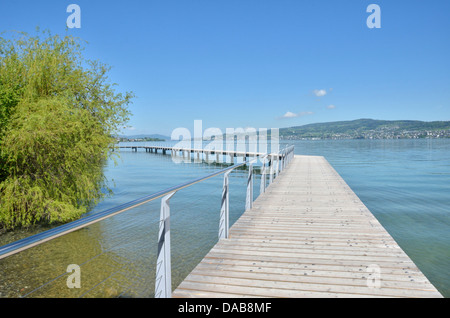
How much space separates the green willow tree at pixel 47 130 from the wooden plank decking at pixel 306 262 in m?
5.67

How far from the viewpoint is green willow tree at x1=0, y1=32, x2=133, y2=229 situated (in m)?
7.75

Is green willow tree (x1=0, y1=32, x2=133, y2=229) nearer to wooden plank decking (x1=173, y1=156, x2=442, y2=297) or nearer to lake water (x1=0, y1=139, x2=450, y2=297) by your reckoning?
lake water (x1=0, y1=139, x2=450, y2=297)

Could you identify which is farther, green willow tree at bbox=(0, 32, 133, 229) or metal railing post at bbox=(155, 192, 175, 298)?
green willow tree at bbox=(0, 32, 133, 229)

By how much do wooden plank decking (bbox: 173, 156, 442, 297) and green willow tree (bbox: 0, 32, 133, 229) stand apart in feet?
18.6

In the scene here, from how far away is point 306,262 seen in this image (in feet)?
11.8

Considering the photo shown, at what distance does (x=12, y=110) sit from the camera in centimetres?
793

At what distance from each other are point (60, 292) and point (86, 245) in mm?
2553

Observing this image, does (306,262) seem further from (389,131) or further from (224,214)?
(389,131)

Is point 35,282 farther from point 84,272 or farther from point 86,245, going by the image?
point 86,245

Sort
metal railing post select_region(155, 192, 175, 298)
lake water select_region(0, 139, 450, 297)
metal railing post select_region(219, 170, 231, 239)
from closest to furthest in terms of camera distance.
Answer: metal railing post select_region(155, 192, 175, 298) < metal railing post select_region(219, 170, 231, 239) < lake water select_region(0, 139, 450, 297)

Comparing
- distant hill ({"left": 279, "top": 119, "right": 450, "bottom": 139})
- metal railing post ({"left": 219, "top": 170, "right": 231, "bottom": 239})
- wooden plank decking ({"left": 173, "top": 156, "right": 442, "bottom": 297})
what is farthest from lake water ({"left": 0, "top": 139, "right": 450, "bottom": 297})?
distant hill ({"left": 279, "top": 119, "right": 450, "bottom": 139})

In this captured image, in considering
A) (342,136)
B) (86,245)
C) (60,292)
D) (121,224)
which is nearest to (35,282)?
(60,292)

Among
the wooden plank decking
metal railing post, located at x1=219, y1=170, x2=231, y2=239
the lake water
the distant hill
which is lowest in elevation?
the lake water

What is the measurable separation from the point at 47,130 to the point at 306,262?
7.27 m
